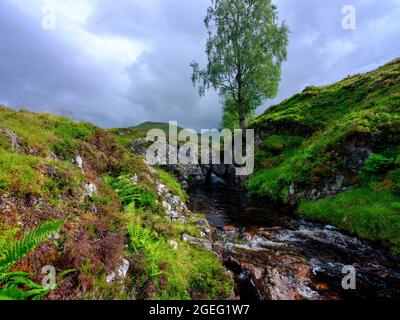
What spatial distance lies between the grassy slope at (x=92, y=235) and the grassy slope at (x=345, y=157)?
8843 mm

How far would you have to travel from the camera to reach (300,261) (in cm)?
909

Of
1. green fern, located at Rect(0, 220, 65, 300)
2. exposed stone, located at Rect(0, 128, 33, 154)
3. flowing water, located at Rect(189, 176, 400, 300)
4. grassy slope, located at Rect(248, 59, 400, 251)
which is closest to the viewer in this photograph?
green fern, located at Rect(0, 220, 65, 300)

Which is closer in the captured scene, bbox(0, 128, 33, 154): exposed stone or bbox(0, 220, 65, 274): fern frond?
bbox(0, 220, 65, 274): fern frond

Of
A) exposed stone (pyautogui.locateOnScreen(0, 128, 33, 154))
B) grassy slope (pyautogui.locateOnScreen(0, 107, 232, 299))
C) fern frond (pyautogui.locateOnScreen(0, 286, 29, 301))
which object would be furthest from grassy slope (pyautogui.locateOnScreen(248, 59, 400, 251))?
exposed stone (pyautogui.locateOnScreen(0, 128, 33, 154))

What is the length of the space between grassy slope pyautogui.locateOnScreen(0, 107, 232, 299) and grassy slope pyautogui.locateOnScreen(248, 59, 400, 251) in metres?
8.84

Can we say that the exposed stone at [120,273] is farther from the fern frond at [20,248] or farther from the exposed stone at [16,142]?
the exposed stone at [16,142]

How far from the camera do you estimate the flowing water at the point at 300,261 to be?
7.29m

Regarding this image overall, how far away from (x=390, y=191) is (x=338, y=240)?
4450mm

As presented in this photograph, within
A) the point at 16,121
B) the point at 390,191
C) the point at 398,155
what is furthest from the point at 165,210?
the point at 398,155

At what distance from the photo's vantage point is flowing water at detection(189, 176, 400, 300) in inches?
287

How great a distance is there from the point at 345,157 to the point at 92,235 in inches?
646

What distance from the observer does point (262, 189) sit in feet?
69.4

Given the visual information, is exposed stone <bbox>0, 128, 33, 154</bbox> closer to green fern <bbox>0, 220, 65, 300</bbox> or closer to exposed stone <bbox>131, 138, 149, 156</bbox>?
green fern <bbox>0, 220, 65, 300</bbox>

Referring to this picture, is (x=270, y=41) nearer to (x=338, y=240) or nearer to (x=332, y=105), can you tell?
(x=332, y=105)
